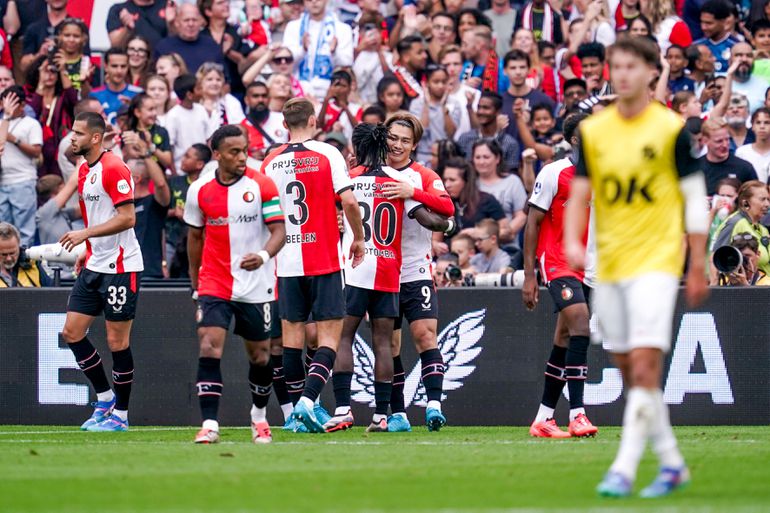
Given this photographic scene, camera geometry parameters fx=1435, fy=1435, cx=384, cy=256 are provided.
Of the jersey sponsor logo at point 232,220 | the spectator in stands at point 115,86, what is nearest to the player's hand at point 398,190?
the jersey sponsor logo at point 232,220

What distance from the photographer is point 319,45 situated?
66.3 feet

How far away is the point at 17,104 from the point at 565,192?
859 cm

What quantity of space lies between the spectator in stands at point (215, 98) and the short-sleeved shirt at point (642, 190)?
442 inches

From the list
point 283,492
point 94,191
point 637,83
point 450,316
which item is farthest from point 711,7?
point 283,492

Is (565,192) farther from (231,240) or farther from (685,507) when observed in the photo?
(685,507)

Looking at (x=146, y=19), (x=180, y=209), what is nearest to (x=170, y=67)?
(x=146, y=19)

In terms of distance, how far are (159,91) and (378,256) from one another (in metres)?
6.88

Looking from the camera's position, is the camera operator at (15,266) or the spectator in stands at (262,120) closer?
the camera operator at (15,266)

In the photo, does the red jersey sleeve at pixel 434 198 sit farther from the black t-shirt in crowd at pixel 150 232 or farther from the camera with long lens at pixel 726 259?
the black t-shirt in crowd at pixel 150 232

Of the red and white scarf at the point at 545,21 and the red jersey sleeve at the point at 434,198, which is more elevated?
the red and white scarf at the point at 545,21

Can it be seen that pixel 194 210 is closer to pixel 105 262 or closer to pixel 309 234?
pixel 309 234

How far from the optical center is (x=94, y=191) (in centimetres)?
1298

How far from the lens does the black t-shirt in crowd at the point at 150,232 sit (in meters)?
17.0

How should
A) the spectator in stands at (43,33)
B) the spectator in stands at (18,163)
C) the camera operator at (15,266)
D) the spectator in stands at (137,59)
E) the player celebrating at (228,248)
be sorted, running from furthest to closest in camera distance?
the spectator in stands at (43,33) → the spectator in stands at (137,59) → the spectator in stands at (18,163) → the camera operator at (15,266) → the player celebrating at (228,248)
